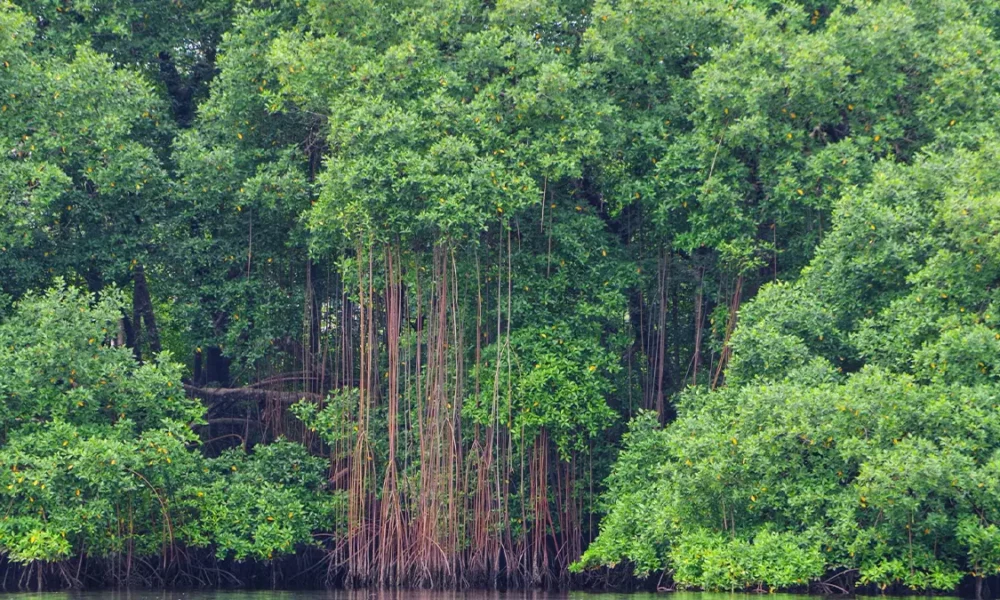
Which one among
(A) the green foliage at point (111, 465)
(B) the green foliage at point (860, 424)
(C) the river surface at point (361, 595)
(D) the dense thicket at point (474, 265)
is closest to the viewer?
(B) the green foliage at point (860, 424)

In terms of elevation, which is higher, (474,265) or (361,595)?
(474,265)

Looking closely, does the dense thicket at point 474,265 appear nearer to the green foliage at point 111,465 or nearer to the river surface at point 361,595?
the green foliage at point 111,465

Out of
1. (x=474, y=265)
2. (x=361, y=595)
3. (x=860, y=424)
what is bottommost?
(x=361, y=595)

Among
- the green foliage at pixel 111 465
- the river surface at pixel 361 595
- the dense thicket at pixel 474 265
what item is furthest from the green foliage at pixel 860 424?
the green foliage at pixel 111 465

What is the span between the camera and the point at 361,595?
1495cm

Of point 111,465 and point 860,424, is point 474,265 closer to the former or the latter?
point 111,465

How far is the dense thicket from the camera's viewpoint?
14820 millimetres

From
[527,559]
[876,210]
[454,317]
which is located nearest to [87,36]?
[454,317]

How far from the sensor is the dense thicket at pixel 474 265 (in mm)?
14820

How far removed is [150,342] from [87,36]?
407 cm

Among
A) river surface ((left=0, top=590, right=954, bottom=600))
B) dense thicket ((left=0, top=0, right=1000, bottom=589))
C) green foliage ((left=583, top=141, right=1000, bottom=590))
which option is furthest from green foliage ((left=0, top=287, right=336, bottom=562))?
green foliage ((left=583, top=141, right=1000, bottom=590))

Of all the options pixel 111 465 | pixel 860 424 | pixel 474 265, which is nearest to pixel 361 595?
pixel 111 465

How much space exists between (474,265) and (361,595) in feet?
13.8

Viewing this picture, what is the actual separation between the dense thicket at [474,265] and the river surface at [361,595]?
A: 452 mm
